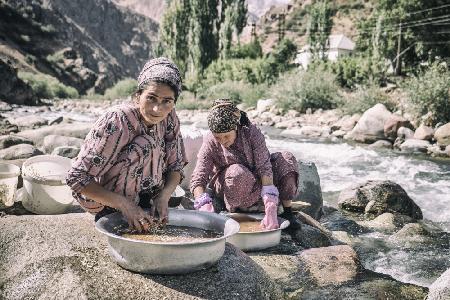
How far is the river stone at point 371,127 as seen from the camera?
14.2 m

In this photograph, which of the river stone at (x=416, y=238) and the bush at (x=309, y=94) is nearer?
the river stone at (x=416, y=238)

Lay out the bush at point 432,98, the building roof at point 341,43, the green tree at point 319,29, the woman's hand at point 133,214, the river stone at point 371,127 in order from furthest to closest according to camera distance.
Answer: the building roof at point 341,43
the green tree at point 319,29
the bush at point 432,98
the river stone at point 371,127
the woman's hand at point 133,214

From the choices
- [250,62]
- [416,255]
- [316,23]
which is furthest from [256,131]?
[316,23]

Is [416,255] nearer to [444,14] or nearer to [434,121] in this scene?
[434,121]

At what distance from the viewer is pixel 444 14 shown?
26.2m

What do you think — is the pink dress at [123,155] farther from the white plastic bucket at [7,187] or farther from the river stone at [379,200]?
the river stone at [379,200]

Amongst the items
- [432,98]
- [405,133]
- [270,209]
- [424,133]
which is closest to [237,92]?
[432,98]

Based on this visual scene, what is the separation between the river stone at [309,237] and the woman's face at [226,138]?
32.9 inches

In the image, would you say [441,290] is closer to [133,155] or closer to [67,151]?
[133,155]

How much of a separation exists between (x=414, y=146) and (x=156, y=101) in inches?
459

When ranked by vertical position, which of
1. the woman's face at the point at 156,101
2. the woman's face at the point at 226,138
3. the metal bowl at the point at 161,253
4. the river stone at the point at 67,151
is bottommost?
the river stone at the point at 67,151

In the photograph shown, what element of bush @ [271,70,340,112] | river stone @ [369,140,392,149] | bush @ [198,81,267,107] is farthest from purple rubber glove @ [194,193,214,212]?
bush @ [198,81,267,107]

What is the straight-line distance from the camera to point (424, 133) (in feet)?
43.8

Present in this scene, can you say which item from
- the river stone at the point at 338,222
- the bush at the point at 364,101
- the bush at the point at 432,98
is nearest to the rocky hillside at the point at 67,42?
the bush at the point at 364,101
